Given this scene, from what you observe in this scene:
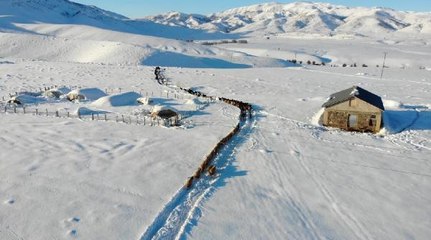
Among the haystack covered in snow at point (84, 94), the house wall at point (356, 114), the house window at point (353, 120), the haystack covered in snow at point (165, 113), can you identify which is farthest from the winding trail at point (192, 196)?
the haystack covered in snow at point (84, 94)

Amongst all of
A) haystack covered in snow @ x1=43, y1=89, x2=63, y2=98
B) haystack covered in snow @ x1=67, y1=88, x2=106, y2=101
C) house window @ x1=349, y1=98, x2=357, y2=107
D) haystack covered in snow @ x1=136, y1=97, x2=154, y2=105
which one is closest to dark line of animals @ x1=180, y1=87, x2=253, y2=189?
haystack covered in snow @ x1=136, y1=97, x2=154, y2=105

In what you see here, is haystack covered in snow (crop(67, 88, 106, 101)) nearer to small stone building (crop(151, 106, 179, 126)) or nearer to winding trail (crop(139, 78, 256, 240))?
small stone building (crop(151, 106, 179, 126))

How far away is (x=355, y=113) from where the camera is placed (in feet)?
115

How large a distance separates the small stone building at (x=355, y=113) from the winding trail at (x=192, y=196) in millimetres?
8856

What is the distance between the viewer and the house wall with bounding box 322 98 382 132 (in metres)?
34.7

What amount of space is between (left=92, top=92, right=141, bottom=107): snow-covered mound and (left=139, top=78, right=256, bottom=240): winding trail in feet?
53.5

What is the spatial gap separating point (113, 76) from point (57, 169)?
44809 mm

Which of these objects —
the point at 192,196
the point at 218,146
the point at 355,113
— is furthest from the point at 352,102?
the point at 192,196

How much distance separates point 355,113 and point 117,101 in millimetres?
23659

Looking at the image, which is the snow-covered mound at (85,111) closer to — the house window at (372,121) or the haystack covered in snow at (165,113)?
the haystack covered in snow at (165,113)

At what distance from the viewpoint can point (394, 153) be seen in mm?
29656

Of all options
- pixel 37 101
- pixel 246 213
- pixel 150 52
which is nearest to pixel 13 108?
pixel 37 101

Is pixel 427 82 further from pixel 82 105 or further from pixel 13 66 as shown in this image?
pixel 13 66

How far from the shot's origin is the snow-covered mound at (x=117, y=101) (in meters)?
43.1
